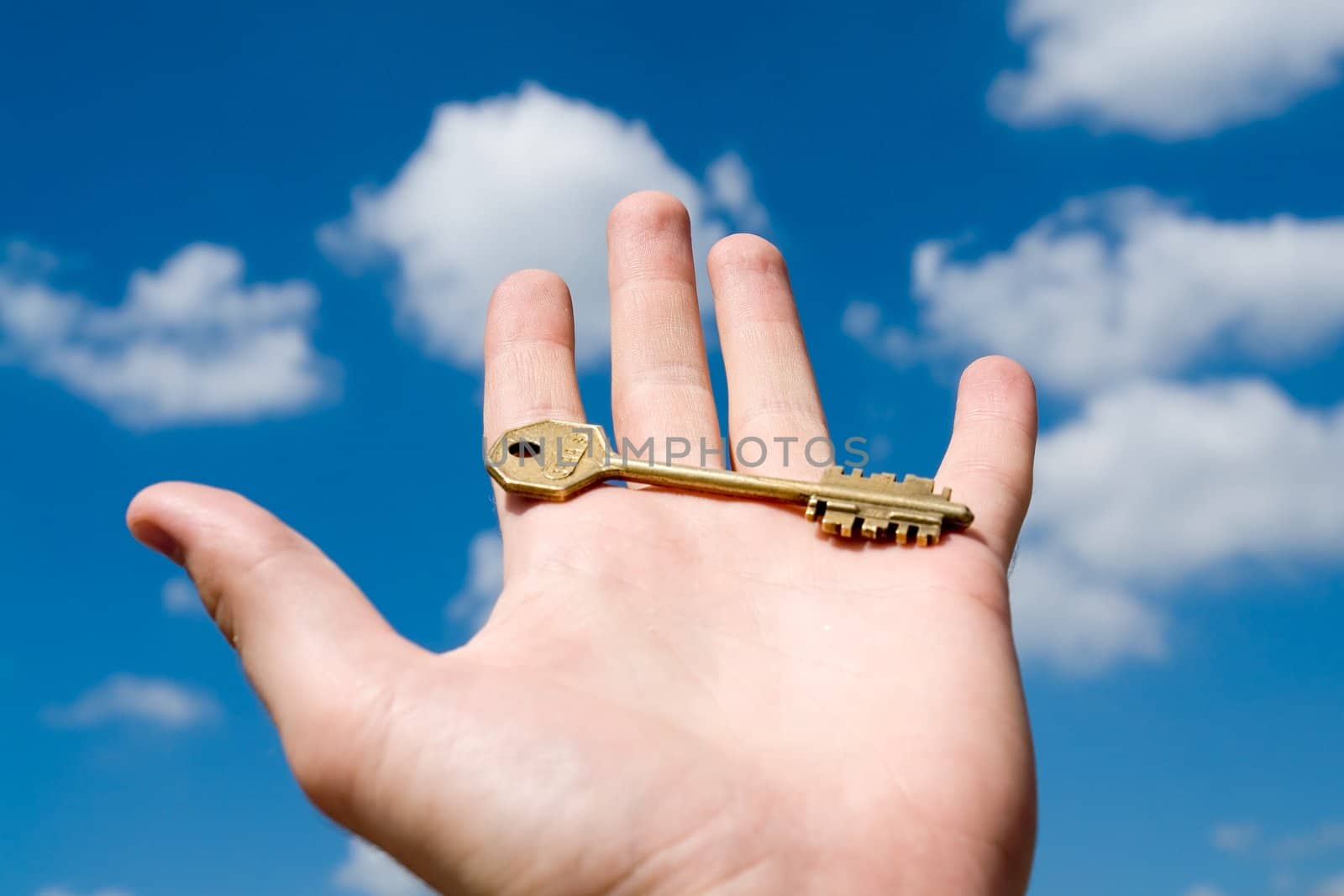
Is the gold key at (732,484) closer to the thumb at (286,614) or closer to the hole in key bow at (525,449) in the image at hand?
the hole in key bow at (525,449)

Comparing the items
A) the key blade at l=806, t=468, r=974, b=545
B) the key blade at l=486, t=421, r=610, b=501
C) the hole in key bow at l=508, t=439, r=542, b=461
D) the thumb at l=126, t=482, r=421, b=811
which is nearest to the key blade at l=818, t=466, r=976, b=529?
the key blade at l=806, t=468, r=974, b=545

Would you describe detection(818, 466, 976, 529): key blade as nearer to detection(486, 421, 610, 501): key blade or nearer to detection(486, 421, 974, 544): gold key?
detection(486, 421, 974, 544): gold key

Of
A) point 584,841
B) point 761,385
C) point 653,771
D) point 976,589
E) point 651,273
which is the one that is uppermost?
point 651,273

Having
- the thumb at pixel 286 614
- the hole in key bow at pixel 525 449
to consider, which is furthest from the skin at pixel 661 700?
the hole in key bow at pixel 525 449

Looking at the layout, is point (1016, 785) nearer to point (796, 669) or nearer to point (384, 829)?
point (796, 669)

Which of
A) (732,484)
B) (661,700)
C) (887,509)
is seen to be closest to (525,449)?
(732,484)

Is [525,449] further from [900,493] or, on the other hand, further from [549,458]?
[900,493]

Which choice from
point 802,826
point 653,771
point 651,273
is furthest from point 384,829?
point 651,273

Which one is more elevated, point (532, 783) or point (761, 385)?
point (761, 385)
